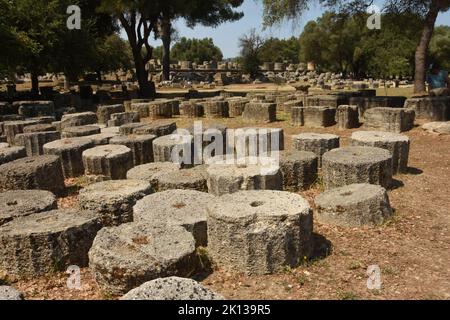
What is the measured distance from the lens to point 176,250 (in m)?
4.55

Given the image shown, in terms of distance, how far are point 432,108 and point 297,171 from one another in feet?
23.9

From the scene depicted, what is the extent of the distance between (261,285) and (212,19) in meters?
26.0

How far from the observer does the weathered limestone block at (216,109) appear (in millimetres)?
17250

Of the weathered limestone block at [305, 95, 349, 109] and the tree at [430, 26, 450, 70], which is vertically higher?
the tree at [430, 26, 450, 70]

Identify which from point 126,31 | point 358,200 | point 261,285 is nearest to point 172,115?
point 126,31

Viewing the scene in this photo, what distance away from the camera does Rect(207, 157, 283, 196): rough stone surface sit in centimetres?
650

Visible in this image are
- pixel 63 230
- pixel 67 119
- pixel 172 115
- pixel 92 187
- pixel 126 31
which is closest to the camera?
pixel 63 230

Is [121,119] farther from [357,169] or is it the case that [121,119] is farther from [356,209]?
[356,209]

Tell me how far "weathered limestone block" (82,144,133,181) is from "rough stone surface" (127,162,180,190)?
2.14ft

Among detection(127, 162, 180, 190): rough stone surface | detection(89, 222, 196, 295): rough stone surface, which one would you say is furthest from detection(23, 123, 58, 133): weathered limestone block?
detection(89, 222, 196, 295): rough stone surface

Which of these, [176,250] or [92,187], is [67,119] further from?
[176,250]

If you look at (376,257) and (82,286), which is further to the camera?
(376,257)

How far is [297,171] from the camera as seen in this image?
24.5ft

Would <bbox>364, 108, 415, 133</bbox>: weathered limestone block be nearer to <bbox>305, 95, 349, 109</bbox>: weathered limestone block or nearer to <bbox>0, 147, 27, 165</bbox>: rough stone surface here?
<bbox>305, 95, 349, 109</bbox>: weathered limestone block
